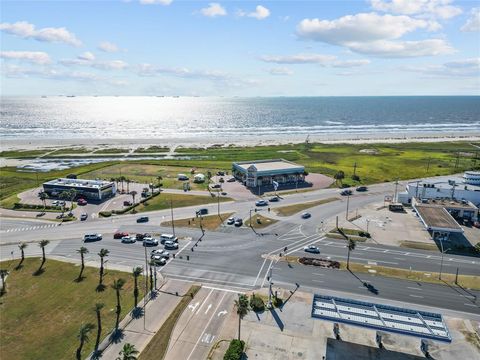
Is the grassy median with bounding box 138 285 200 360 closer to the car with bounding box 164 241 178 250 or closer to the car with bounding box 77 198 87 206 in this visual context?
the car with bounding box 164 241 178 250

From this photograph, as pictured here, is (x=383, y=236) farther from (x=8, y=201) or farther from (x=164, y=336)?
(x=8, y=201)

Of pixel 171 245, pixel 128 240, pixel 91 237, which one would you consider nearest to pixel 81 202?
pixel 91 237

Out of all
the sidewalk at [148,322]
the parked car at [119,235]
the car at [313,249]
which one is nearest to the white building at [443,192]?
the car at [313,249]

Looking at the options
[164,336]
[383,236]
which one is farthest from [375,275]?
[164,336]

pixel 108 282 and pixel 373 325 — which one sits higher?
pixel 373 325

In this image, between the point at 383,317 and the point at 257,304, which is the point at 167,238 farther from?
the point at 383,317

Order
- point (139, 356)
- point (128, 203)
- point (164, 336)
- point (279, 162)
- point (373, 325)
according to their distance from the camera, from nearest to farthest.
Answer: point (373, 325) → point (139, 356) → point (164, 336) → point (128, 203) → point (279, 162)

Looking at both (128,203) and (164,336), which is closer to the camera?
(164,336)
